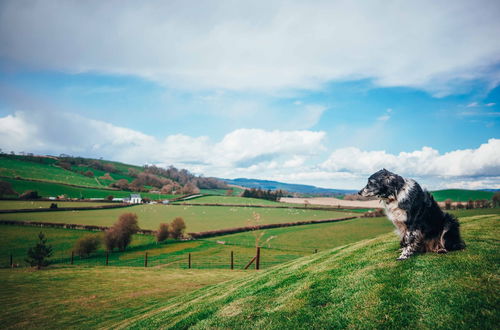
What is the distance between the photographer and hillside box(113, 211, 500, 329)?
451 centimetres

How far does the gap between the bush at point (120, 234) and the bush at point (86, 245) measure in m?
2.12

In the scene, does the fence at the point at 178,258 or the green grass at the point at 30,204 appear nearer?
the fence at the point at 178,258

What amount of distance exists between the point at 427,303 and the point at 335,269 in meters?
3.56

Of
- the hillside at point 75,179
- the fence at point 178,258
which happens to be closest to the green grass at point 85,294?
the fence at point 178,258

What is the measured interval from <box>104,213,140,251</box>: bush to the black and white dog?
52042 mm

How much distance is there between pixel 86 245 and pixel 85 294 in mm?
30787

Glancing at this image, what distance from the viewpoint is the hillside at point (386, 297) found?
451 cm

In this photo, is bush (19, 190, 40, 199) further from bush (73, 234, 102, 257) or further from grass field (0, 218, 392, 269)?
bush (73, 234, 102, 257)

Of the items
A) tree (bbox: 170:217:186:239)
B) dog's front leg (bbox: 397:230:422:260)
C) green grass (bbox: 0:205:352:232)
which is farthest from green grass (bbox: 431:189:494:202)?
dog's front leg (bbox: 397:230:422:260)

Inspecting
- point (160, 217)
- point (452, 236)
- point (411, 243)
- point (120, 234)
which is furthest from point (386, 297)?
point (160, 217)

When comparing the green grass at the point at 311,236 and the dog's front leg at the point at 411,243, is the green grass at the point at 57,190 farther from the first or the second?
the dog's front leg at the point at 411,243

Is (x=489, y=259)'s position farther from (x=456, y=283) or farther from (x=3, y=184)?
(x=3, y=184)

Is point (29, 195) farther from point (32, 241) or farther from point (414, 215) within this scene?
point (414, 215)

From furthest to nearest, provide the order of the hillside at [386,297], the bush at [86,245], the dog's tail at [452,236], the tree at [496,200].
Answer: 1. the tree at [496,200]
2. the bush at [86,245]
3. the dog's tail at [452,236]
4. the hillside at [386,297]
